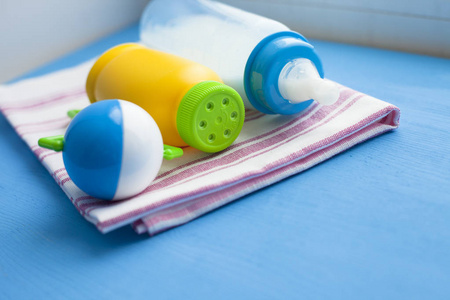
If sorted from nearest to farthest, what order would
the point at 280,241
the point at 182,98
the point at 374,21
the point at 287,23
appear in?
the point at 280,241
the point at 182,98
the point at 374,21
the point at 287,23

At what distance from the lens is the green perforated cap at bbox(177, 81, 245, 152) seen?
589mm

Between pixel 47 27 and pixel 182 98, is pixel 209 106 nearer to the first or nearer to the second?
pixel 182 98

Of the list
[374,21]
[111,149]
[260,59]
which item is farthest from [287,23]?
[111,149]

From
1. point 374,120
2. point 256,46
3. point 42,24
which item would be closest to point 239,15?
point 256,46

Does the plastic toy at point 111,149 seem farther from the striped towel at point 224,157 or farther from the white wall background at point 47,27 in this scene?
the white wall background at point 47,27

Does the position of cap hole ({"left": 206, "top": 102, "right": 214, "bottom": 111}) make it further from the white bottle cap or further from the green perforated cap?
the white bottle cap

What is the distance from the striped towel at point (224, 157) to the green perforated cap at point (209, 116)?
2 cm

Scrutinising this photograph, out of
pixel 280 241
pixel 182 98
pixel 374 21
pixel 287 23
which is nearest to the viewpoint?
pixel 280 241

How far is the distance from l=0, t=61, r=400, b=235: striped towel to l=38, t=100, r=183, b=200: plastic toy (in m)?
0.02

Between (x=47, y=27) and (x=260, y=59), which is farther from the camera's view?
(x=47, y=27)

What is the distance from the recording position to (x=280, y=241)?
497 millimetres

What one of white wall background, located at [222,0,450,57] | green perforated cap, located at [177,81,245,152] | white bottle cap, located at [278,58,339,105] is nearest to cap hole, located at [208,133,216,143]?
green perforated cap, located at [177,81,245,152]

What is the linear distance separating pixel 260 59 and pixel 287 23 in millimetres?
465

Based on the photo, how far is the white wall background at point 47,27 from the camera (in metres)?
0.97
